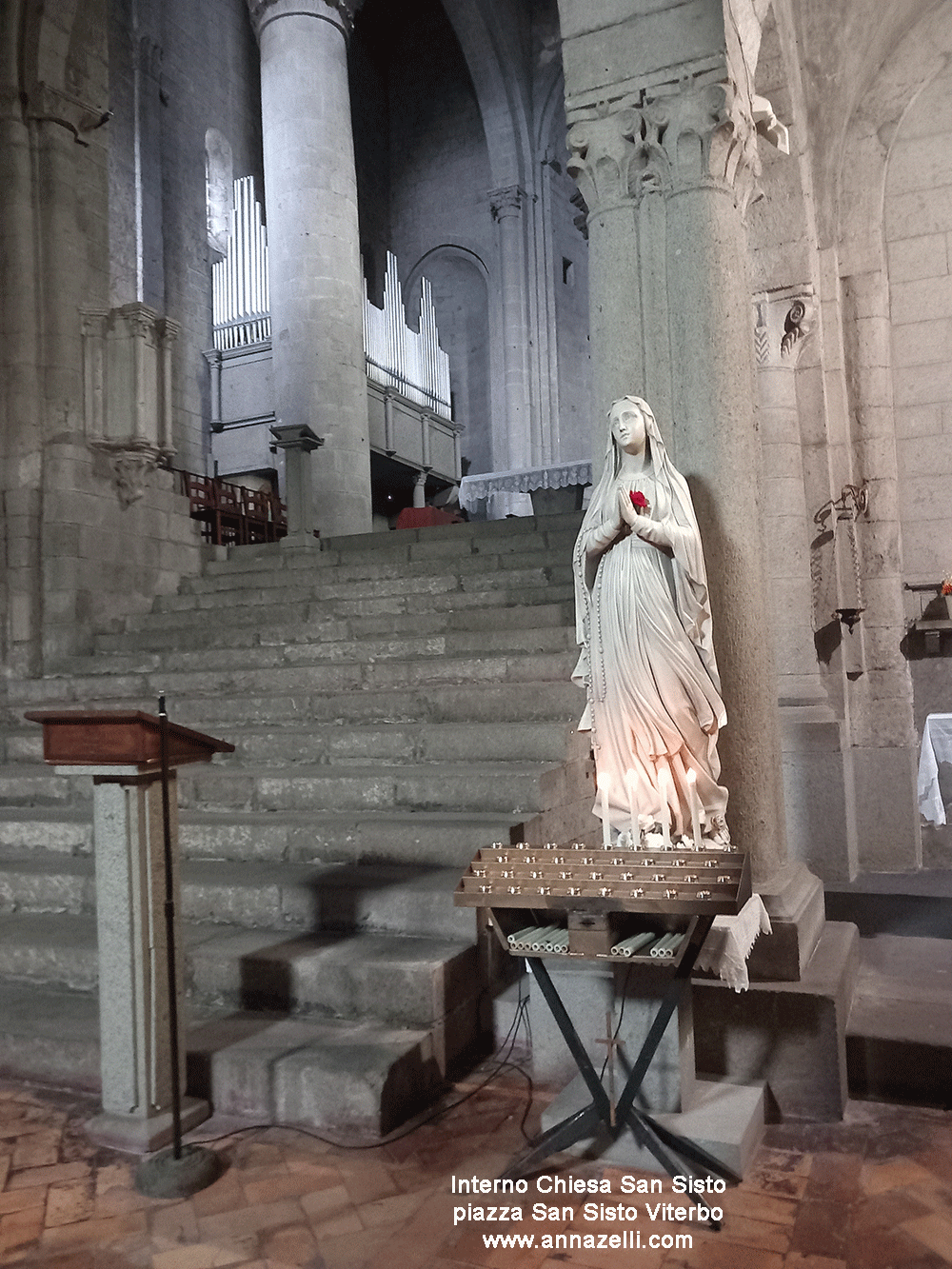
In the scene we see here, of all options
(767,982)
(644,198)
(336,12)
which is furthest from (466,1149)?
(336,12)

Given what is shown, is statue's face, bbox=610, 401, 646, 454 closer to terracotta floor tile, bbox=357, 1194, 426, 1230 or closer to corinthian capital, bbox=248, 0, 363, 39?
terracotta floor tile, bbox=357, 1194, 426, 1230

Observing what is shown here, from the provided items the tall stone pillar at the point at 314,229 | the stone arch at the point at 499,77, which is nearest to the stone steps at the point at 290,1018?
the tall stone pillar at the point at 314,229

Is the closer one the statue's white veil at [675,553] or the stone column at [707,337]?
the statue's white veil at [675,553]

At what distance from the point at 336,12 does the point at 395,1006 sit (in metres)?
12.1

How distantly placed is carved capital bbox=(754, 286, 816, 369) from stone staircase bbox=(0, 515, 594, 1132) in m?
2.01

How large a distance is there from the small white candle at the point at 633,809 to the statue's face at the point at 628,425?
1104mm

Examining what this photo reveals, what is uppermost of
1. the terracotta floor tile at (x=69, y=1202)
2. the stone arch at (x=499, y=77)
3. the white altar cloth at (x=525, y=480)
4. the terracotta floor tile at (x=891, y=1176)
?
the stone arch at (x=499, y=77)

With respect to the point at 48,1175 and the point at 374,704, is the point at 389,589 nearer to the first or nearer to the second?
the point at 374,704

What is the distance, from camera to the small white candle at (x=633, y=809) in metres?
3.35

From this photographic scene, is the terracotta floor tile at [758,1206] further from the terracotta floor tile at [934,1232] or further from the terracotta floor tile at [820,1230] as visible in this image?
the terracotta floor tile at [934,1232]

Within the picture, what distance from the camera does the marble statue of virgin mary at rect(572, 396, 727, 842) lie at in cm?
334

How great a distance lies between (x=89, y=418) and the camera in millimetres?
7930

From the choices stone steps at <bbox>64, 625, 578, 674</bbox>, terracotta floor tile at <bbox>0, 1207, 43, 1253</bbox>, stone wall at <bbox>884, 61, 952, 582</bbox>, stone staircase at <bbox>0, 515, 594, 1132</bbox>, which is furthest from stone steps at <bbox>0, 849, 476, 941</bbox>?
stone wall at <bbox>884, 61, 952, 582</bbox>

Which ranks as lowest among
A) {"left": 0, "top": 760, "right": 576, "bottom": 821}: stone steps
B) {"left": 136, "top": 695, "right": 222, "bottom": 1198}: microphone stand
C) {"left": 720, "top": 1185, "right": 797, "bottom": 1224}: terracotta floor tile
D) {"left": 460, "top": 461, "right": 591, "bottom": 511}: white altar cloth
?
{"left": 720, "top": 1185, "right": 797, "bottom": 1224}: terracotta floor tile
